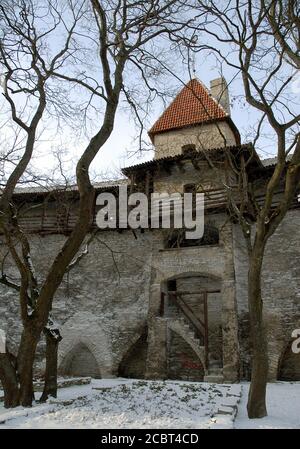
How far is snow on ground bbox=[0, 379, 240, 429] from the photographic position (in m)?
5.71

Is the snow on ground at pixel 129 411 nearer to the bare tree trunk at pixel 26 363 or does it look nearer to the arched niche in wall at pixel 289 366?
the bare tree trunk at pixel 26 363

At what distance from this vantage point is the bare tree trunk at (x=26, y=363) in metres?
7.36

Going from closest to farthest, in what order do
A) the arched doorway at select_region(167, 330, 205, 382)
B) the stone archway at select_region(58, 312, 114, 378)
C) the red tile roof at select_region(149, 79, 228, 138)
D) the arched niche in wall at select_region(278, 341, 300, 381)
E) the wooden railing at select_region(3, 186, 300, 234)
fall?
the arched niche in wall at select_region(278, 341, 300, 381) < the arched doorway at select_region(167, 330, 205, 382) < the stone archway at select_region(58, 312, 114, 378) < the wooden railing at select_region(3, 186, 300, 234) < the red tile roof at select_region(149, 79, 228, 138)

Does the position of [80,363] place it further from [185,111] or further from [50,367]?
[185,111]

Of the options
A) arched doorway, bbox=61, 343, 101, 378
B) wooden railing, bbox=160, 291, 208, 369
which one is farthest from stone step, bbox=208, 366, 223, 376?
arched doorway, bbox=61, 343, 101, 378

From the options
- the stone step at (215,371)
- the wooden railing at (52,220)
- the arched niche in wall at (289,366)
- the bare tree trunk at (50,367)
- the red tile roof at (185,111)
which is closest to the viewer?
the bare tree trunk at (50,367)

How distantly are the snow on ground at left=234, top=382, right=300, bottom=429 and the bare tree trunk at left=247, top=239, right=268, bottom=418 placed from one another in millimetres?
218

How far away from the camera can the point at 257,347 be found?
6484 mm

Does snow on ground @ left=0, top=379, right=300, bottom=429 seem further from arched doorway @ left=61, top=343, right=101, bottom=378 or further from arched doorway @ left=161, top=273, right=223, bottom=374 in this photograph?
arched doorway @ left=61, top=343, right=101, bottom=378

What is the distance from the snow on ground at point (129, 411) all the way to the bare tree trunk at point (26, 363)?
0.73ft

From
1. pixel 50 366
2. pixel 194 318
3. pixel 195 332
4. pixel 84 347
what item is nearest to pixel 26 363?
pixel 50 366

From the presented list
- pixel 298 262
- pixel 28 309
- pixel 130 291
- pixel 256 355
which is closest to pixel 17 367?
pixel 28 309

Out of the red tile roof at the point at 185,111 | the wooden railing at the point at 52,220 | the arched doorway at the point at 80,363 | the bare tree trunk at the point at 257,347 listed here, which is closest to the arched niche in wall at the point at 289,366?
the wooden railing at the point at 52,220
